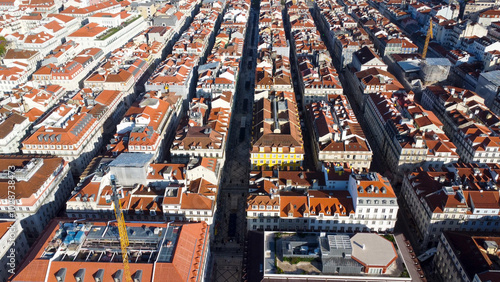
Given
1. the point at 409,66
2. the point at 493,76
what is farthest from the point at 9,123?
the point at 493,76

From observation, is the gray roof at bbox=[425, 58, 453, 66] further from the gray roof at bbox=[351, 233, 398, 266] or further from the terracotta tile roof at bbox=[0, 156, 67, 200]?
the terracotta tile roof at bbox=[0, 156, 67, 200]

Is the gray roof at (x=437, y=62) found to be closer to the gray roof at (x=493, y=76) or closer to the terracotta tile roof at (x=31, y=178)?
the gray roof at (x=493, y=76)

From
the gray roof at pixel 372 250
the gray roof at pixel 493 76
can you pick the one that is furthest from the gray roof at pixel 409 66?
the gray roof at pixel 372 250

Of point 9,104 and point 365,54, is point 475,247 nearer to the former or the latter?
point 365,54

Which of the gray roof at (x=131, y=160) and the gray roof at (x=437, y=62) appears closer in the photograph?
the gray roof at (x=131, y=160)

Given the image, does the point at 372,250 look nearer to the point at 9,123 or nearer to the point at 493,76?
the point at 9,123
